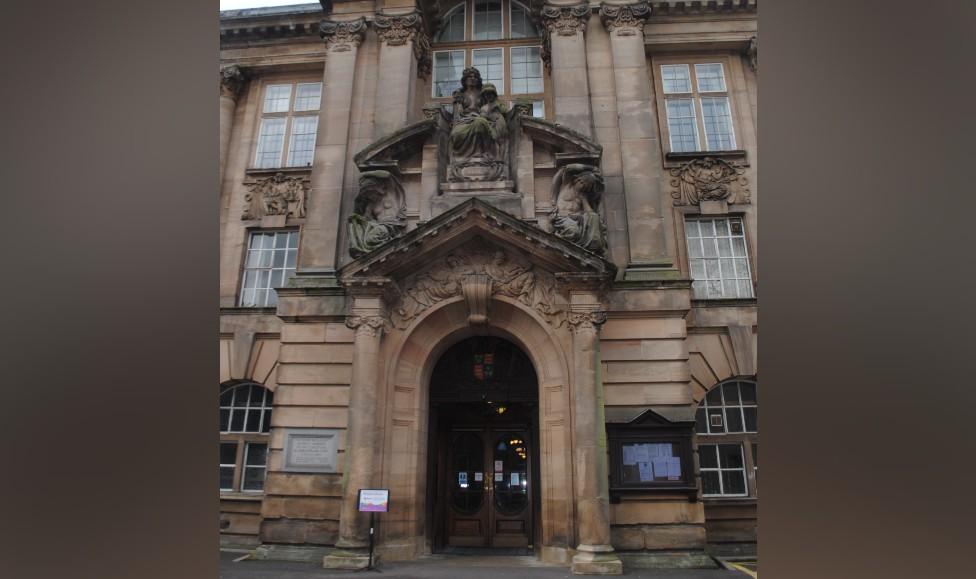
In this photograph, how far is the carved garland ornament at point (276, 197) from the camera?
1778cm

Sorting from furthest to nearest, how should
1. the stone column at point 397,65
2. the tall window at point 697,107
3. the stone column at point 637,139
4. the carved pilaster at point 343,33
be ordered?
the tall window at point 697,107
the carved pilaster at point 343,33
the stone column at point 397,65
the stone column at point 637,139

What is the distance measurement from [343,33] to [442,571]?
14973 millimetres

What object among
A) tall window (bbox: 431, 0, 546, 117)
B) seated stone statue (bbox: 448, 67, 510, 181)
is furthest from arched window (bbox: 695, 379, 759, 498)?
tall window (bbox: 431, 0, 546, 117)

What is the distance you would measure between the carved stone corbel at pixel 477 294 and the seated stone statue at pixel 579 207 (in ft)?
6.81

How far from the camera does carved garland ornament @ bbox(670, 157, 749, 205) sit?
653 inches

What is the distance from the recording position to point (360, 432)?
1198cm

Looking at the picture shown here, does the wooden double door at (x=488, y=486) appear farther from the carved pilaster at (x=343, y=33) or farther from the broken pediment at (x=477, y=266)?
the carved pilaster at (x=343, y=33)

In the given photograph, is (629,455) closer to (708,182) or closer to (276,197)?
(708,182)

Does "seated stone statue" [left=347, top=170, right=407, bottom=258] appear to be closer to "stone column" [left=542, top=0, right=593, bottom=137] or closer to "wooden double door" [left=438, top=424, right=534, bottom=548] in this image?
"stone column" [left=542, top=0, right=593, bottom=137]

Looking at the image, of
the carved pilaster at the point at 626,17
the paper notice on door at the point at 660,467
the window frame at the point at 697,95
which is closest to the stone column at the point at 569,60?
the carved pilaster at the point at 626,17

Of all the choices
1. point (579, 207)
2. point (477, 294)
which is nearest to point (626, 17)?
point (579, 207)
